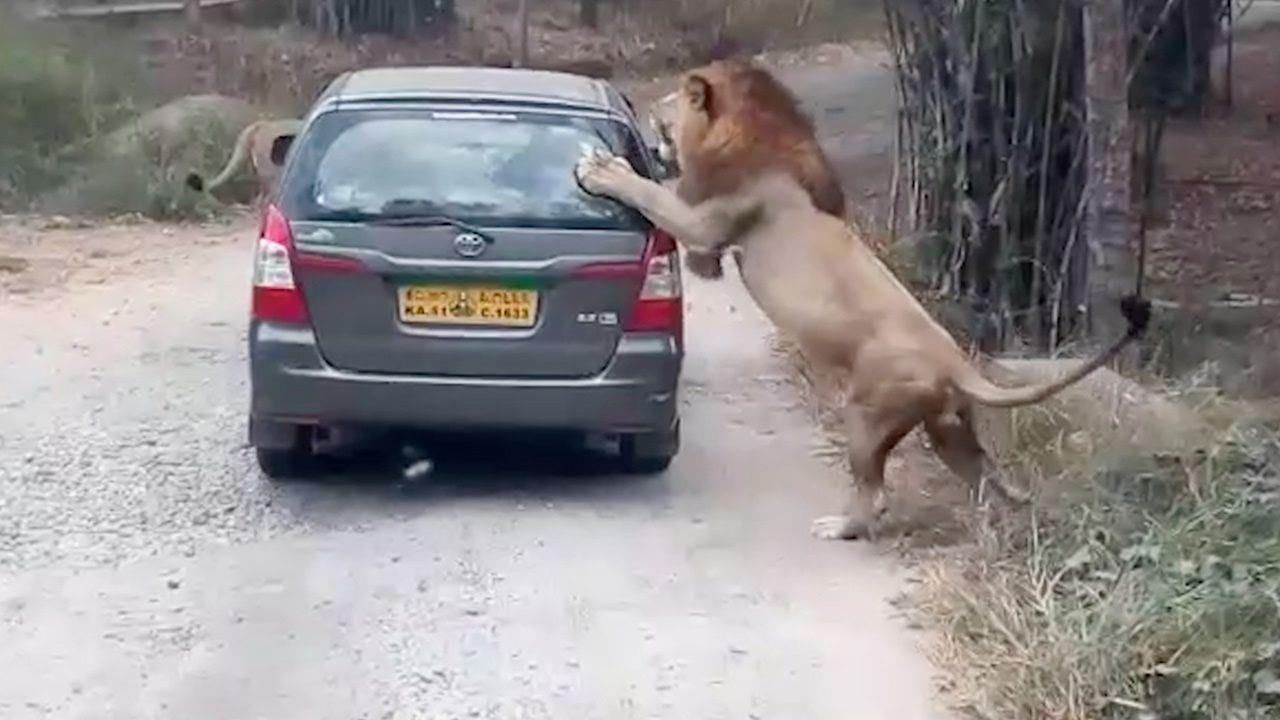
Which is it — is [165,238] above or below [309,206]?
below

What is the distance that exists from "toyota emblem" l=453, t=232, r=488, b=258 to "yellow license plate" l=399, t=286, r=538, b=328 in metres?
0.12

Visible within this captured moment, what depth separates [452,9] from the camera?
28.2m

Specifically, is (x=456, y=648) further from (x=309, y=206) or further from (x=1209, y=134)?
(x=1209, y=134)

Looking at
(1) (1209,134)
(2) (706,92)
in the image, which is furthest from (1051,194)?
(1) (1209,134)

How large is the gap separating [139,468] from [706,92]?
2.65 meters

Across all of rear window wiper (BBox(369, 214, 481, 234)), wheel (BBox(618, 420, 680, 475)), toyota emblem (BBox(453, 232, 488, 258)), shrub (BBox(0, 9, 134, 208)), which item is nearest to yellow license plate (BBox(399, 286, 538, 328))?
toyota emblem (BBox(453, 232, 488, 258))

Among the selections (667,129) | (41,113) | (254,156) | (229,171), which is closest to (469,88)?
(667,129)

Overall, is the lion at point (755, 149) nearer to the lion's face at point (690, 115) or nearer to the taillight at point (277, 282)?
the lion's face at point (690, 115)

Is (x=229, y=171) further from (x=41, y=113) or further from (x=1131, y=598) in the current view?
(x=1131, y=598)

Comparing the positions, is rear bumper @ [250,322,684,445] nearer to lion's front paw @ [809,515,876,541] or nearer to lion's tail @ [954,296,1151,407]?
lion's front paw @ [809,515,876,541]

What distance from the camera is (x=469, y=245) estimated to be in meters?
8.53

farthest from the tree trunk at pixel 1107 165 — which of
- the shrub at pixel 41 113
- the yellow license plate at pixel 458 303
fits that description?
the shrub at pixel 41 113

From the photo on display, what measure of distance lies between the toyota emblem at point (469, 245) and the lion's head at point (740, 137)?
76cm

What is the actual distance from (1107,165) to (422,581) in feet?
11.1
